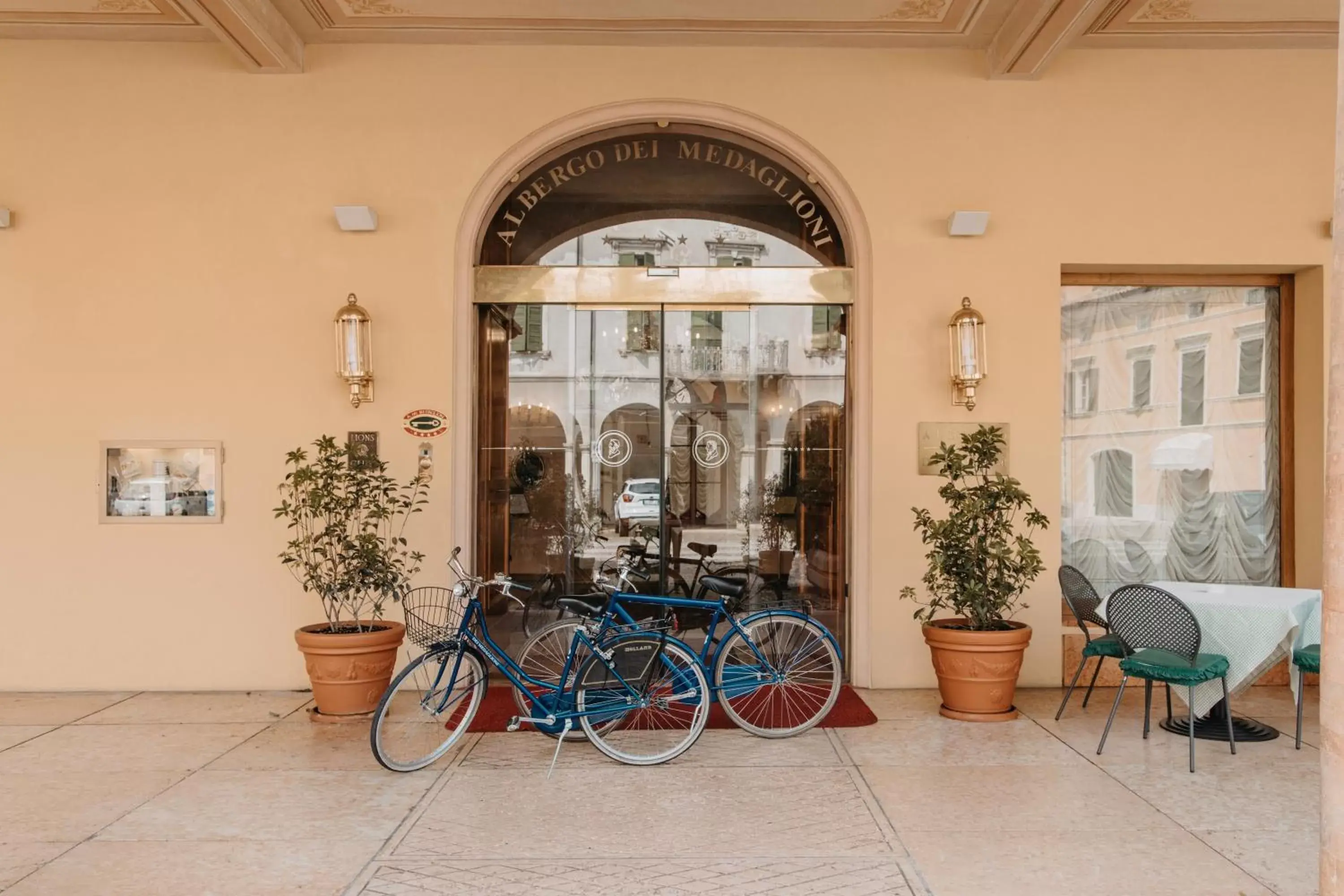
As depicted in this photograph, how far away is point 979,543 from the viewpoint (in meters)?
5.56

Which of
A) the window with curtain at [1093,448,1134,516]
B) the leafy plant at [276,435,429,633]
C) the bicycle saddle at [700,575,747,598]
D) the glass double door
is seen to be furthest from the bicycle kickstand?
the window with curtain at [1093,448,1134,516]

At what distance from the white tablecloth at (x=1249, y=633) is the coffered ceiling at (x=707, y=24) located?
10.4ft

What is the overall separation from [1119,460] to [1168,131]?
6.75 ft

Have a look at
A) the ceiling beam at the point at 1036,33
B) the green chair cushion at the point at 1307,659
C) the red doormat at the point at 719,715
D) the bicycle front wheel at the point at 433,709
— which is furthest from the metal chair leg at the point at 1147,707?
the ceiling beam at the point at 1036,33

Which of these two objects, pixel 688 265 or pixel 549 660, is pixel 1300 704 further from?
pixel 688 265

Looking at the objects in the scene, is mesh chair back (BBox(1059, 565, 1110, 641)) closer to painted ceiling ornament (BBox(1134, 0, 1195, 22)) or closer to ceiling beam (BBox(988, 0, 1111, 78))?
ceiling beam (BBox(988, 0, 1111, 78))

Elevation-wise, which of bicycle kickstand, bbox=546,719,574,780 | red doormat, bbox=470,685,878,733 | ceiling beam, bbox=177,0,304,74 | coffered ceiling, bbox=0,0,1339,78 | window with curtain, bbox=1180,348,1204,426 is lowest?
red doormat, bbox=470,685,878,733

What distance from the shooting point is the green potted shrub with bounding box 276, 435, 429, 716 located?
5.52 m

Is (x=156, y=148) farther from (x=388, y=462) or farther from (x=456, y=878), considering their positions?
(x=456, y=878)

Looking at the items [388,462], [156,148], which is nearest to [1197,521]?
[388,462]

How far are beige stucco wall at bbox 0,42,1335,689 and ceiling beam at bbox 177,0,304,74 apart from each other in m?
0.15

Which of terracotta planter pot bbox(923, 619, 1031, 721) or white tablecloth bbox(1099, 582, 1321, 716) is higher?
white tablecloth bbox(1099, 582, 1321, 716)

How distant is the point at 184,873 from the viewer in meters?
3.48

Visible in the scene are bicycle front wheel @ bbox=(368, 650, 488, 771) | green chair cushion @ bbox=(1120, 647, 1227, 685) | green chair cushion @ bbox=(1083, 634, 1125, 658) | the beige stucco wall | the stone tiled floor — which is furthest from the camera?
the beige stucco wall
